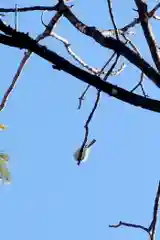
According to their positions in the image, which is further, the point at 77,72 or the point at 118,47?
the point at 118,47

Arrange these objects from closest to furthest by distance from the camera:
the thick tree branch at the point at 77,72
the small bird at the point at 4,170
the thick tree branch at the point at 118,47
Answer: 1. the thick tree branch at the point at 77,72
2. the thick tree branch at the point at 118,47
3. the small bird at the point at 4,170

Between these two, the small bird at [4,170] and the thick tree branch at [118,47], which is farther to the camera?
the small bird at [4,170]

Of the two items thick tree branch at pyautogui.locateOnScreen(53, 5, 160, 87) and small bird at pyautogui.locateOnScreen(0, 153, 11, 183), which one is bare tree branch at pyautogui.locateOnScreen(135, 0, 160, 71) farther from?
small bird at pyautogui.locateOnScreen(0, 153, 11, 183)

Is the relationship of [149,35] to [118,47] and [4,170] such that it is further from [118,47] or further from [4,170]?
[4,170]

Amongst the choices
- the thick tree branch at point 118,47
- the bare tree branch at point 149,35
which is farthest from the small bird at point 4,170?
the bare tree branch at point 149,35

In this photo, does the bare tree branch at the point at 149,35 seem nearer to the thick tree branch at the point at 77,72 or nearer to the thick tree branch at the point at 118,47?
the thick tree branch at the point at 118,47

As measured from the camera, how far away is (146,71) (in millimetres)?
1891

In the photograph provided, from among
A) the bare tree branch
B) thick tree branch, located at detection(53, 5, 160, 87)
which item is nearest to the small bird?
thick tree branch, located at detection(53, 5, 160, 87)

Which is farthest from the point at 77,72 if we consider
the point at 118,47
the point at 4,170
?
the point at 4,170

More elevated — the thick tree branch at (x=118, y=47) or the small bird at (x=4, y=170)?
the thick tree branch at (x=118, y=47)

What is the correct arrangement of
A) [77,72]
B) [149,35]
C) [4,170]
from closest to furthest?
1. [77,72]
2. [149,35]
3. [4,170]

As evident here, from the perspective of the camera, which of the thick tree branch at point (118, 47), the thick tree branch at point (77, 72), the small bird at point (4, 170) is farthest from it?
the small bird at point (4, 170)

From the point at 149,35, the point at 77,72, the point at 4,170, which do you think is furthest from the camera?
the point at 4,170

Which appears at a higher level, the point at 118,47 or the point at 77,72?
the point at 118,47
